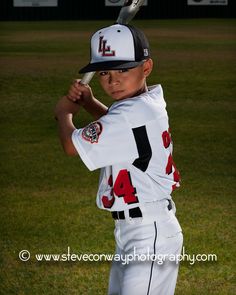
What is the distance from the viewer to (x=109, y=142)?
3645 millimetres

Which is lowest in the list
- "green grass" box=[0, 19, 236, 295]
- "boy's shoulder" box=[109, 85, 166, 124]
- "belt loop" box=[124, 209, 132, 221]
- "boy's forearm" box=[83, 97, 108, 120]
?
"green grass" box=[0, 19, 236, 295]

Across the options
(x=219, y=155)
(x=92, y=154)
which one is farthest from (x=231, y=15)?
(x=92, y=154)

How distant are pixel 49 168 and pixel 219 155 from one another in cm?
187

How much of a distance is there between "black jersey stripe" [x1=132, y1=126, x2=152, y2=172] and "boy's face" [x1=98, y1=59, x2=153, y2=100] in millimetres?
159

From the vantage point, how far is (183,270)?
5.91m

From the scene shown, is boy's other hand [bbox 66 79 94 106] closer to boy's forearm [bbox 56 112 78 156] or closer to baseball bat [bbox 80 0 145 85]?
boy's forearm [bbox 56 112 78 156]

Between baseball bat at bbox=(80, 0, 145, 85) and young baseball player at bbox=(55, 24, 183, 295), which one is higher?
baseball bat at bbox=(80, 0, 145, 85)

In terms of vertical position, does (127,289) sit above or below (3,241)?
above

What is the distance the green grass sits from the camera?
19.2ft

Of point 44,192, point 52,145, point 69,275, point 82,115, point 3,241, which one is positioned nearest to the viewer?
point 69,275

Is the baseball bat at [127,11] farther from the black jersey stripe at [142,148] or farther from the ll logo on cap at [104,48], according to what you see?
the black jersey stripe at [142,148]

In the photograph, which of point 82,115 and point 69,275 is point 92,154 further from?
point 82,115

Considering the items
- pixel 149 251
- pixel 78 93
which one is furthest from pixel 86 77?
pixel 149 251

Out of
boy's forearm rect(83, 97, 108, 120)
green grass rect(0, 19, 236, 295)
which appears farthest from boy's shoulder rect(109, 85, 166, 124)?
green grass rect(0, 19, 236, 295)
